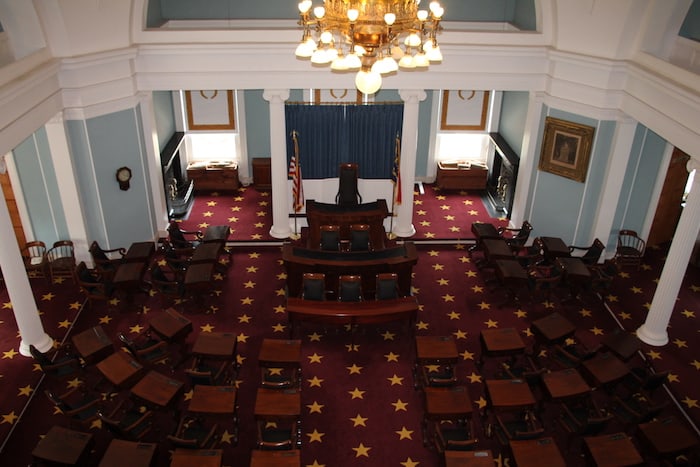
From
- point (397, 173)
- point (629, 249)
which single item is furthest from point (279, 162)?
point (629, 249)

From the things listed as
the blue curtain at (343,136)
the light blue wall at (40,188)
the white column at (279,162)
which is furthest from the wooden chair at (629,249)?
→ the light blue wall at (40,188)

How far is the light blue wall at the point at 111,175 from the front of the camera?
11570mm

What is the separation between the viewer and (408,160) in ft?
44.0

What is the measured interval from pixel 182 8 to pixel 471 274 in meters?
8.77

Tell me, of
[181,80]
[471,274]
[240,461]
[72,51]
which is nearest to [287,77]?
[181,80]

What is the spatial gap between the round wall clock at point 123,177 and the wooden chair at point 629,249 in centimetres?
1059

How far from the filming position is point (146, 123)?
1267cm

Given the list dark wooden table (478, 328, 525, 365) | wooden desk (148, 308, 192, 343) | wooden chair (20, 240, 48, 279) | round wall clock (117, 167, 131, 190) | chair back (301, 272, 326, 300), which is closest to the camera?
dark wooden table (478, 328, 525, 365)

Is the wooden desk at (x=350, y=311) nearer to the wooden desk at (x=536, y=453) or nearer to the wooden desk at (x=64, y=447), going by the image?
the wooden desk at (x=536, y=453)

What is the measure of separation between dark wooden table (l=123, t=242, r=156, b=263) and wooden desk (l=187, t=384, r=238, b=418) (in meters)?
4.20

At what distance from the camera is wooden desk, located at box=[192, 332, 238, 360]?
9406 mm

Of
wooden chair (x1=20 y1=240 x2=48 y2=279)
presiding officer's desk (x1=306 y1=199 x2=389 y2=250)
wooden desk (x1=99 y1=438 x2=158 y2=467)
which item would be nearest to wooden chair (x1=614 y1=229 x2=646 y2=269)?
presiding officer's desk (x1=306 y1=199 x2=389 y2=250)

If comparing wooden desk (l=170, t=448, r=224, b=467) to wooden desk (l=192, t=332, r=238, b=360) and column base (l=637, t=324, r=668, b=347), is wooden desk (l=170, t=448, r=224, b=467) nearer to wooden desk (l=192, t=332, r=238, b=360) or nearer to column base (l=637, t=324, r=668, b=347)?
wooden desk (l=192, t=332, r=238, b=360)

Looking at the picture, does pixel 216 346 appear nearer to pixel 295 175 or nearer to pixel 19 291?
pixel 19 291
